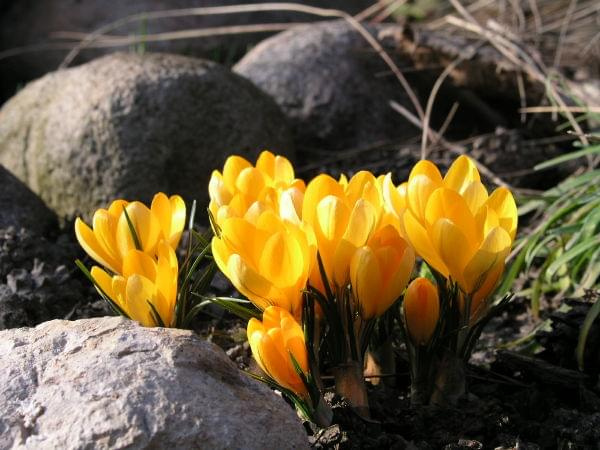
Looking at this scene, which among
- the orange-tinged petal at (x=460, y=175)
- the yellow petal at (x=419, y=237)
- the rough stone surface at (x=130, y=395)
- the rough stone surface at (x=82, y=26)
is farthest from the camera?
the rough stone surface at (x=82, y=26)

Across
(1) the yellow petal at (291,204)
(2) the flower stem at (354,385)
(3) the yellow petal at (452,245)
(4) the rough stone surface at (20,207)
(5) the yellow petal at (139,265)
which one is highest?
(1) the yellow petal at (291,204)

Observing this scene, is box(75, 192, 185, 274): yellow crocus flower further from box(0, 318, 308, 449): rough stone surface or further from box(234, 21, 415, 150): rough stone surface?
box(234, 21, 415, 150): rough stone surface

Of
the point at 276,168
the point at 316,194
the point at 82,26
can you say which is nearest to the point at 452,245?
the point at 316,194

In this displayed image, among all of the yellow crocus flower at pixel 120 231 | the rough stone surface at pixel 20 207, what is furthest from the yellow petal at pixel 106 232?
the rough stone surface at pixel 20 207

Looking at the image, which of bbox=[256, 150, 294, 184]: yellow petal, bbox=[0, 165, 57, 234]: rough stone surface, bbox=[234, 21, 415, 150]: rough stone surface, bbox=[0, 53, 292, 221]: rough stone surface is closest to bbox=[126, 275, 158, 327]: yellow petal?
bbox=[256, 150, 294, 184]: yellow petal

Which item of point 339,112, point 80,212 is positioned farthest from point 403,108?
point 80,212

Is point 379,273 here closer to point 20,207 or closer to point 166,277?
point 166,277

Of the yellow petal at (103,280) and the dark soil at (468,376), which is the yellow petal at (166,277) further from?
the dark soil at (468,376)

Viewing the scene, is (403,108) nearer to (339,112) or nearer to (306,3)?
(339,112)
